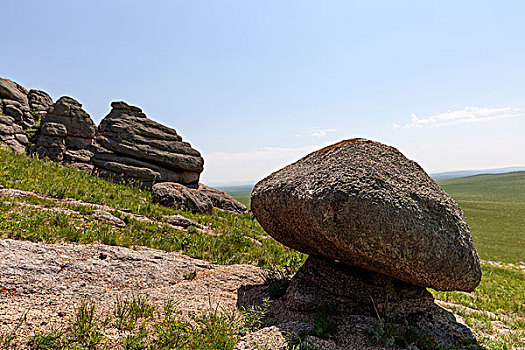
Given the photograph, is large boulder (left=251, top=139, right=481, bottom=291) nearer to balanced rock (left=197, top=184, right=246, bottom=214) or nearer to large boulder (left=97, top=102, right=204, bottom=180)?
balanced rock (left=197, top=184, right=246, bottom=214)

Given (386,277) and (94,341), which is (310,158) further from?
(94,341)

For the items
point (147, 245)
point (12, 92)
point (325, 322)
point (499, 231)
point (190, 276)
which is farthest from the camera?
point (499, 231)

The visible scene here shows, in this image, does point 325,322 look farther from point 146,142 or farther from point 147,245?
point 146,142

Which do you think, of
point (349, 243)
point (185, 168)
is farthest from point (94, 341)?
point (185, 168)

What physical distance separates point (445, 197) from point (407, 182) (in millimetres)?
1005

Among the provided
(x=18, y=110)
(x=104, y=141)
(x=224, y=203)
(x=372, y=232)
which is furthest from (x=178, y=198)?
(x=18, y=110)

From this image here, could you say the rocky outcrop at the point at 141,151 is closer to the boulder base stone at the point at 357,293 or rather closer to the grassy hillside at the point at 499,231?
the boulder base stone at the point at 357,293

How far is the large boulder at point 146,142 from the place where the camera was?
82.2 ft

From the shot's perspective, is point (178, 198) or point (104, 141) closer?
point (178, 198)

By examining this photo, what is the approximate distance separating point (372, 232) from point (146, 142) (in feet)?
79.9

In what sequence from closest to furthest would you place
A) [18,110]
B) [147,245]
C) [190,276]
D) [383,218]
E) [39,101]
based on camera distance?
[383,218] → [190,276] → [147,245] → [18,110] → [39,101]

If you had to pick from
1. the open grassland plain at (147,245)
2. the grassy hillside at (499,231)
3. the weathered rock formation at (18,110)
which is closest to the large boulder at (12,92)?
the weathered rock formation at (18,110)

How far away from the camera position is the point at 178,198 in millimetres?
17844

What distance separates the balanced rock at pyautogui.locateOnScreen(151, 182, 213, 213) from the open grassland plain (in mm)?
937
